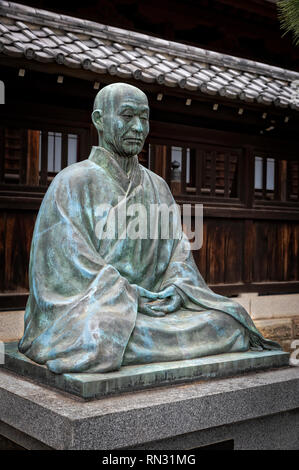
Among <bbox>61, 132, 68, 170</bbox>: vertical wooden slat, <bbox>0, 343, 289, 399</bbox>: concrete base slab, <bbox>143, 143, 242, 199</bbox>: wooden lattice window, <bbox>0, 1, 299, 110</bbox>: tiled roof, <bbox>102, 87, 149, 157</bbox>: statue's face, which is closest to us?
<bbox>0, 343, 289, 399</bbox>: concrete base slab

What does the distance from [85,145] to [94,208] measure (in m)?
3.50

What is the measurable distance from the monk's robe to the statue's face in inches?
6.4

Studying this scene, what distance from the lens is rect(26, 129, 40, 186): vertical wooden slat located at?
23.7ft

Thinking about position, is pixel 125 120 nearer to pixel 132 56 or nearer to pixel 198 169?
pixel 132 56

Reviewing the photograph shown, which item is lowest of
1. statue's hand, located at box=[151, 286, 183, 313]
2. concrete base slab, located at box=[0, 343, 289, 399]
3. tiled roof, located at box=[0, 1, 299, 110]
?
concrete base slab, located at box=[0, 343, 289, 399]

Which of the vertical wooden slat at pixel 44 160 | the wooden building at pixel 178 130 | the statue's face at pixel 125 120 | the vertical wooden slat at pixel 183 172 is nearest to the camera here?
the statue's face at pixel 125 120

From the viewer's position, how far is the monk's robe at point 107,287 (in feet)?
12.4

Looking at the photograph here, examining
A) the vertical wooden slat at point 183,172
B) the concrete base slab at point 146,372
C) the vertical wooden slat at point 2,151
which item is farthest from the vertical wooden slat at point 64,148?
the concrete base slab at point 146,372

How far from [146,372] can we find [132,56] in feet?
17.2

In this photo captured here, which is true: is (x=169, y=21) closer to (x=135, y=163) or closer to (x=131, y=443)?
(x=135, y=163)

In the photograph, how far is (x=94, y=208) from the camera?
167 inches

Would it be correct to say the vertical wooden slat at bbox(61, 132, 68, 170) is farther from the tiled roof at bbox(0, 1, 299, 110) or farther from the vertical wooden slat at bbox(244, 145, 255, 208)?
the vertical wooden slat at bbox(244, 145, 255, 208)

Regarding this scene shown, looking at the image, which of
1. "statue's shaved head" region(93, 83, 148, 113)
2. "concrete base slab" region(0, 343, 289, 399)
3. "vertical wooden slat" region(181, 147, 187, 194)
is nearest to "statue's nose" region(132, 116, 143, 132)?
"statue's shaved head" region(93, 83, 148, 113)

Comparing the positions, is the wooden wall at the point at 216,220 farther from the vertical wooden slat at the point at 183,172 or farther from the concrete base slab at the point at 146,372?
the concrete base slab at the point at 146,372
